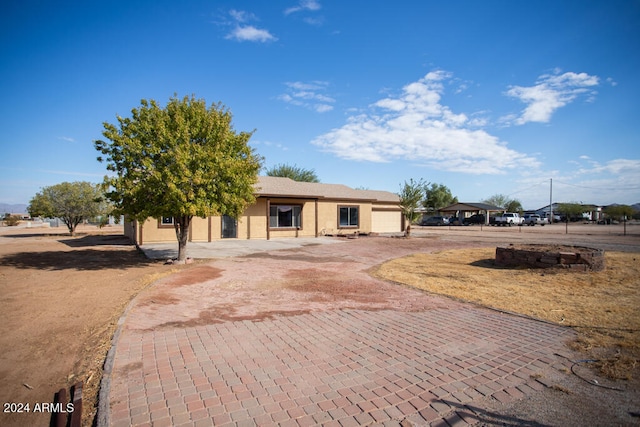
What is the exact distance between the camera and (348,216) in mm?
26891

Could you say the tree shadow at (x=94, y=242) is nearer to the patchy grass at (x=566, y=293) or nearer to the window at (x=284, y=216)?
the window at (x=284, y=216)

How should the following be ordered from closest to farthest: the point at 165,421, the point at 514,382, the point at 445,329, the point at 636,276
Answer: the point at 165,421 → the point at 514,382 → the point at 445,329 → the point at 636,276

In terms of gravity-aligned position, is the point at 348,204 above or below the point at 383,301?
above

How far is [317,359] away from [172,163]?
8.84m

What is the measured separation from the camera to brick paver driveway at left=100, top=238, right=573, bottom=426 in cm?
301

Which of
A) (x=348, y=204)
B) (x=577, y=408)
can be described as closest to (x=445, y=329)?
(x=577, y=408)

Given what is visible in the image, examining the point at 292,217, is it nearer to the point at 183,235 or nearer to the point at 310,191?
the point at 310,191

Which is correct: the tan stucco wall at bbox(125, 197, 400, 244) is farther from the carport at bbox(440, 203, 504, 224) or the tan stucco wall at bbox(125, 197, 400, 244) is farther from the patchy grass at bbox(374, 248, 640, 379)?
the carport at bbox(440, 203, 504, 224)

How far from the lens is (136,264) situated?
1174 centimetres

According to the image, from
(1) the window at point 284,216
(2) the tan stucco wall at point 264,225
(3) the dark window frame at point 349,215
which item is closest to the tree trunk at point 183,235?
(2) the tan stucco wall at point 264,225

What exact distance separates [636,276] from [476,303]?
6.62 meters

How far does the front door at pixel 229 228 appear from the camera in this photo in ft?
68.2

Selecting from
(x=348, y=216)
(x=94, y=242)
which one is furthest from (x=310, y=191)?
(x=94, y=242)

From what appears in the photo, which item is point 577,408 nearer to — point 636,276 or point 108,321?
point 108,321
